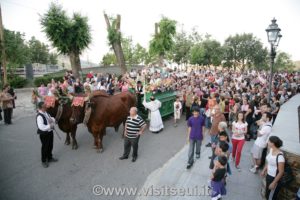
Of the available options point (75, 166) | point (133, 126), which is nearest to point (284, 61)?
point (133, 126)

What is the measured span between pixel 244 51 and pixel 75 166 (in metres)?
41.1

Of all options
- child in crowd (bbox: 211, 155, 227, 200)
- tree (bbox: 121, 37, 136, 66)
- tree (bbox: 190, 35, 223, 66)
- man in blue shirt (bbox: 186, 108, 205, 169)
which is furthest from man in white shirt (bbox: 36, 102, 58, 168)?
tree (bbox: 121, 37, 136, 66)

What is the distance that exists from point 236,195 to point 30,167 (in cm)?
540

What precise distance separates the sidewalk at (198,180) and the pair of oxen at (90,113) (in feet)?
7.83

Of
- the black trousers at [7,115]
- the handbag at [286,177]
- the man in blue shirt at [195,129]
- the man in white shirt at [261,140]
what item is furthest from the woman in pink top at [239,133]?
the black trousers at [7,115]

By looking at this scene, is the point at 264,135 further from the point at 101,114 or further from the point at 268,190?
the point at 101,114

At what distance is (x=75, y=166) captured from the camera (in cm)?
583

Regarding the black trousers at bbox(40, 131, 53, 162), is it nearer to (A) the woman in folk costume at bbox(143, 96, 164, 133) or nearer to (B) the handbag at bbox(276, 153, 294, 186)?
(A) the woman in folk costume at bbox(143, 96, 164, 133)

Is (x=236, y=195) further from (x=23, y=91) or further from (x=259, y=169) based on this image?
(x=23, y=91)

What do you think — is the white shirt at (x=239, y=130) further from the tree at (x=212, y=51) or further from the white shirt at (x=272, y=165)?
the tree at (x=212, y=51)

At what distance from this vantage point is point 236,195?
181 inches

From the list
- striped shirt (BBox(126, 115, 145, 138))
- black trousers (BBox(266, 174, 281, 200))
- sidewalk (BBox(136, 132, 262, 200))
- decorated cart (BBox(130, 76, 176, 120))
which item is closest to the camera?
black trousers (BBox(266, 174, 281, 200))

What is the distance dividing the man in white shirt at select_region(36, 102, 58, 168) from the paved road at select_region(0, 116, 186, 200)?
287 millimetres

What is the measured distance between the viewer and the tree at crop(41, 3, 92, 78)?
14305 millimetres
